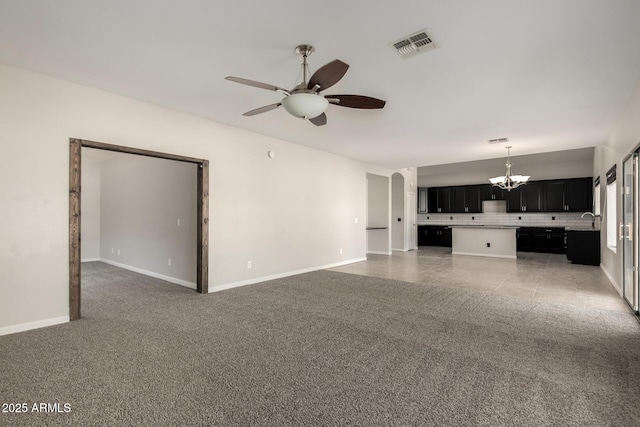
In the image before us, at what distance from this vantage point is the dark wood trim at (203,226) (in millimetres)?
4645

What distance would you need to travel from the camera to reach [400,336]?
3.01 meters

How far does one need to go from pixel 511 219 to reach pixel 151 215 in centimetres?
1087

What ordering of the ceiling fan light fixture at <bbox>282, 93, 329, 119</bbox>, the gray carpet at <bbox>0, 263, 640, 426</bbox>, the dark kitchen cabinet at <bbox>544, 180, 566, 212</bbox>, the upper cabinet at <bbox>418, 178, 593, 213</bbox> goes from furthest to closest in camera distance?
the dark kitchen cabinet at <bbox>544, 180, 566, 212</bbox>, the upper cabinet at <bbox>418, 178, 593, 213</bbox>, the ceiling fan light fixture at <bbox>282, 93, 329, 119</bbox>, the gray carpet at <bbox>0, 263, 640, 426</bbox>

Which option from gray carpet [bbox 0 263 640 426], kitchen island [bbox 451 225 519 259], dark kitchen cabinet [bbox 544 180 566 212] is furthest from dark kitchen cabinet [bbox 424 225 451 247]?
gray carpet [bbox 0 263 640 426]

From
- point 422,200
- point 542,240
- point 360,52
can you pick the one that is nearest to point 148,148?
point 360,52

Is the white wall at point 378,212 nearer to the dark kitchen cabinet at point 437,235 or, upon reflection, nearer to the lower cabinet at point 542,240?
the dark kitchen cabinet at point 437,235

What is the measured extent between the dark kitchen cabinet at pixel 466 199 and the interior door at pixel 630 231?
6957mm

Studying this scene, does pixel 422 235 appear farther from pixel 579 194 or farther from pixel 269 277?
pixel 269 277

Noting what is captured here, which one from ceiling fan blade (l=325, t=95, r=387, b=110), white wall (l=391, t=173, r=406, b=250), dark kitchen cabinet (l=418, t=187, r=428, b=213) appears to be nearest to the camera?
ceiling fan blade (l=325, t=95, r=387, b=110)

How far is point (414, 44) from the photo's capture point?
8.59 feet

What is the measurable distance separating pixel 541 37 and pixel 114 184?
8.38m

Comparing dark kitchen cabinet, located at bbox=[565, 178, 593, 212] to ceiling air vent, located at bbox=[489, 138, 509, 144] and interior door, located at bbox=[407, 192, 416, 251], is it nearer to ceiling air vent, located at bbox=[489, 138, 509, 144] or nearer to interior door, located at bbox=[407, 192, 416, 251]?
interior door, located at bbox=[407, 192, 416, 251]

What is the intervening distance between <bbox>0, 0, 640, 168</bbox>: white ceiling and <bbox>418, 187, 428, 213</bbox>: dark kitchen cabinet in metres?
7.63

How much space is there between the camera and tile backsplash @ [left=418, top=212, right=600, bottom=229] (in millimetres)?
9672
